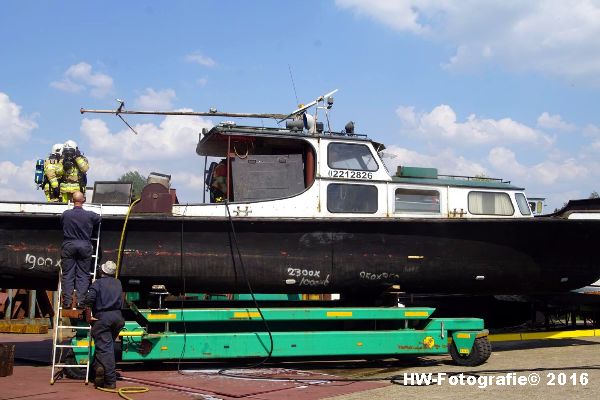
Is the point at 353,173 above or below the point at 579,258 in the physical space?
above

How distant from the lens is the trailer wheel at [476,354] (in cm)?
914

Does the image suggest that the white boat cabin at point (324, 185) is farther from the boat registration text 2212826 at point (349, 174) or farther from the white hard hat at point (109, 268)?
the white hard hat at point (109, 268)

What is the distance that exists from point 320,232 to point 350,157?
1.35 metres

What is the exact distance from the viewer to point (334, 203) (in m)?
9.45

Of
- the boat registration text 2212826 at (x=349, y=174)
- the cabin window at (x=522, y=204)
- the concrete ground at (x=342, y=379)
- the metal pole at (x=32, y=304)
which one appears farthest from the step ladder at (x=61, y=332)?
the metal pole at (x=32, y=304)

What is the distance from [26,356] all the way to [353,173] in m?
6.03

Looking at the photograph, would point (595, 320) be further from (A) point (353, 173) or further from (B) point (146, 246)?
(B) point (146, 246)

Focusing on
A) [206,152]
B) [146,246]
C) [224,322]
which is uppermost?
[206,152]

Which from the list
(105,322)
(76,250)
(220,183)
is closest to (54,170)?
(76,250)

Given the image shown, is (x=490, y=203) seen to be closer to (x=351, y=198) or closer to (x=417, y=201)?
(x=417, y=201)

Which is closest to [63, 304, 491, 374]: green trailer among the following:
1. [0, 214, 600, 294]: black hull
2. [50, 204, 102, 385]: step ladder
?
[50, 204, 102, 385]: step ladder

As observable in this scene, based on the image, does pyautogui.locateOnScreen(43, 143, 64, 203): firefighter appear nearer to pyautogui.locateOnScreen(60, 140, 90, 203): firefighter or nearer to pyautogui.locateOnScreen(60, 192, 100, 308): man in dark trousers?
pyautogui.locateOnScreen(60, 140, 90, 203): firefighter

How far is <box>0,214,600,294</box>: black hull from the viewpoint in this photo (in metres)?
8.78

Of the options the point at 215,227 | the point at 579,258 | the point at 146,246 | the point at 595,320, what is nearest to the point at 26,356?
the point at 146,246
